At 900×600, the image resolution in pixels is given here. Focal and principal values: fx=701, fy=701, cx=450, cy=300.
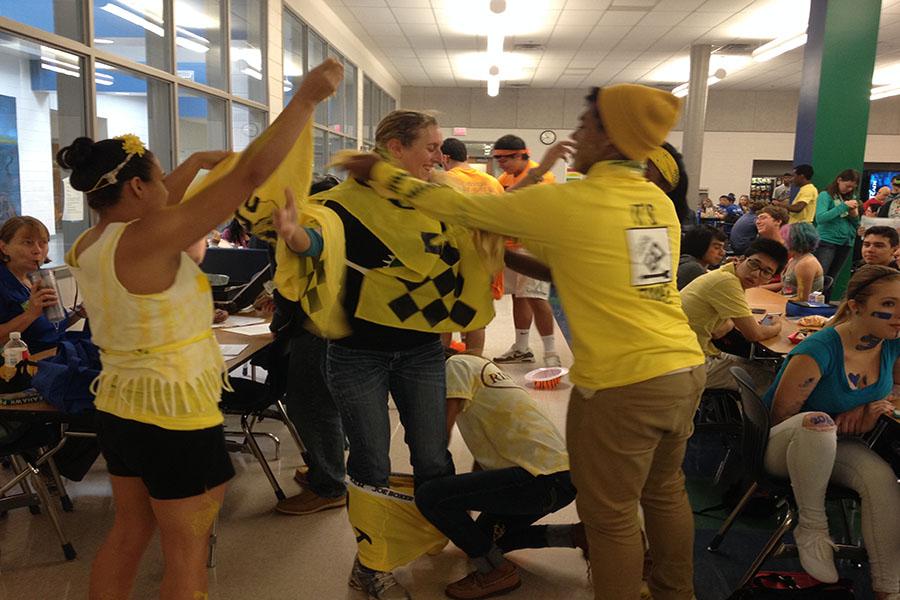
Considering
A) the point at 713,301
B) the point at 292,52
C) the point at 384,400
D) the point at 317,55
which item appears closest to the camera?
the point at 384,400

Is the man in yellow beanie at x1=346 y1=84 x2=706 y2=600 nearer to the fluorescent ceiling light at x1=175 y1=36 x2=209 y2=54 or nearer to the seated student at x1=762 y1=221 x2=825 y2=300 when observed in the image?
the seated student at x1=762 y1=221 x2=825 y2=300

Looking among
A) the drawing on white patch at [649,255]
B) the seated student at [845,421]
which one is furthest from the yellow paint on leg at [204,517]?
the seated student at [845,421]

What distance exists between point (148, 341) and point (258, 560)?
1.30 meters

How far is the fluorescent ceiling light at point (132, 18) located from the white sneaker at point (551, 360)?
12.1 feet

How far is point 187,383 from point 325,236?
0.48 metres

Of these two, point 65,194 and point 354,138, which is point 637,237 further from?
point 354,138

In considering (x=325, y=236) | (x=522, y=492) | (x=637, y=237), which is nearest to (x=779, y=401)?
(x=522, y=492)

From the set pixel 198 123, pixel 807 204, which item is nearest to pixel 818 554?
pixel 198 123

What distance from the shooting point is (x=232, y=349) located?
2797mm

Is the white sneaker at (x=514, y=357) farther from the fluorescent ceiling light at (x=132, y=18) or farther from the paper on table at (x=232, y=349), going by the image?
the fluorescent ceiling light at (x=132, y=18)

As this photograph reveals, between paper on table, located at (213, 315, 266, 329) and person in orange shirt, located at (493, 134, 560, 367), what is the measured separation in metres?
2.19

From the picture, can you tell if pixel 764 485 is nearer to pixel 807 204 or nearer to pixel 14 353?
pixel 14 353

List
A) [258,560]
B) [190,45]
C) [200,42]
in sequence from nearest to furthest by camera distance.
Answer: [258,560]
[190,45]
[200,42]

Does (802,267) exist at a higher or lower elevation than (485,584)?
higher
